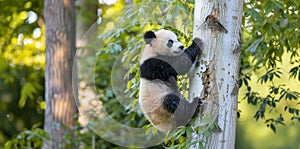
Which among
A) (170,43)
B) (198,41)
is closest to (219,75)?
(198,41)

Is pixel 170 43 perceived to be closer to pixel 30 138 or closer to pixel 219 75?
pixel 219 75

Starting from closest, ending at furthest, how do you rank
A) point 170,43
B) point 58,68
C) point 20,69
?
point 170,43 < point 58,68 < point 20,69

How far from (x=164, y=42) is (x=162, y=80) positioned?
187 mm

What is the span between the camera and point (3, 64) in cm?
648

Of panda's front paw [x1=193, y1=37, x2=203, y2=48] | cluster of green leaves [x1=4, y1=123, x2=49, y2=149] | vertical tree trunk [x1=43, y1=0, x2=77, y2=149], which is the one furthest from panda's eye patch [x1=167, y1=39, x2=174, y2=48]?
vertical tree trunk [x1=43, y1=0, x2=77, y2=149]

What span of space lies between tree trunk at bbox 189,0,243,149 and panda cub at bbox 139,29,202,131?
0.52 feet

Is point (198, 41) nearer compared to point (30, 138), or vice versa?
point (198, 41)

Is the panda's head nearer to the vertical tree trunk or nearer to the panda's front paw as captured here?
the panda's front paw

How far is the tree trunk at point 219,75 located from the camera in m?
2.12

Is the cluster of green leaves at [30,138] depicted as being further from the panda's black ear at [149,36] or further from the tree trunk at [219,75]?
the tree trunk at [219,75]

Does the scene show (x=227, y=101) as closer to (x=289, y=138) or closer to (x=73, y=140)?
(x=73, y=140)

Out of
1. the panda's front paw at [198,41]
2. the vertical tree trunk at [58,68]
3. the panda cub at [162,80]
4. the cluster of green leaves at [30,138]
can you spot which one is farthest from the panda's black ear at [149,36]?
the vertical tree trunk at [58,68]

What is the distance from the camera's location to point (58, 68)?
4.83 metres

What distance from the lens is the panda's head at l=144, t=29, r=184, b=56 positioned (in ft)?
7.75
